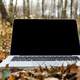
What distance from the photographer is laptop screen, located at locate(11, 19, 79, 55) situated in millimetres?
1849

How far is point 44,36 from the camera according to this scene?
1.95 metres

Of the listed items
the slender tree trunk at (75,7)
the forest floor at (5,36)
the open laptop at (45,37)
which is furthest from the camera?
the slender tree trunk at (75,7)

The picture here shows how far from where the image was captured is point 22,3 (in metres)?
3.49

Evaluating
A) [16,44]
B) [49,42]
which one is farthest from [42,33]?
[16,44]

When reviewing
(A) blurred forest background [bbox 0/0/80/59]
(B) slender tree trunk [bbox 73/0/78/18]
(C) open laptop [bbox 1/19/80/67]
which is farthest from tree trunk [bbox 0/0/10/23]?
(C) open laptop [bbox 1/19/80/67]

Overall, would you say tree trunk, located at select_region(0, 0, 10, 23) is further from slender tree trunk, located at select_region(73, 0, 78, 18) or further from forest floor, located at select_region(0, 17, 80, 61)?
slender tree trunk, located at select_region(73, 0, 78, 18)

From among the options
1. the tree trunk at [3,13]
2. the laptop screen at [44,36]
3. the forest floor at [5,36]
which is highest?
the tree trunk at [3,13]

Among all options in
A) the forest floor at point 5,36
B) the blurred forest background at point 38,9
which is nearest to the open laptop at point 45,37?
the forest floor at point 5,36

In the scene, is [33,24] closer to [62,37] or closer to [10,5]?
[62,37]

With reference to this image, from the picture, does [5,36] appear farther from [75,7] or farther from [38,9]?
[75,7]

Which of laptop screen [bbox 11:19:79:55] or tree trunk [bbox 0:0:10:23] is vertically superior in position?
tree trunk [bbox 0:0:10:23]

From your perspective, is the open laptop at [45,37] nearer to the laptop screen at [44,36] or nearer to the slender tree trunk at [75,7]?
the laptop screen at [44,36]

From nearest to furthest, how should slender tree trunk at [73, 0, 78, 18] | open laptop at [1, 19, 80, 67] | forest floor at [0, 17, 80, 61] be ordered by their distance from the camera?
open laptop at [1, 19, 80, 67]
forest floor at [0, 17, 80, 61]
slender tree trunk at [73, 0, 78, 18]

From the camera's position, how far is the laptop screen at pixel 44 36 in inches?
72.8
